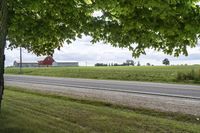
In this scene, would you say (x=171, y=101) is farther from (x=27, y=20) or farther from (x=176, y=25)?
(x=176, y=25)

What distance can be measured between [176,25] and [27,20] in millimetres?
5084

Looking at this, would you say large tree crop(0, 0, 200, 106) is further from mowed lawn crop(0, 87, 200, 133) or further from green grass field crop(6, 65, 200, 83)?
green grass field crop(6, 65, 200, 83)

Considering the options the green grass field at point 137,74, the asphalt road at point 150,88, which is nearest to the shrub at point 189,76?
the green grass field at point 137,74

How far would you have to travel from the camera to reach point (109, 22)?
38.9 feet

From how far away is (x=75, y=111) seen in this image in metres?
15.6

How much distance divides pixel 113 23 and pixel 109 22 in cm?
11

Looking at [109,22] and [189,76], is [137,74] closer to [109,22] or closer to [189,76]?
[189,76]

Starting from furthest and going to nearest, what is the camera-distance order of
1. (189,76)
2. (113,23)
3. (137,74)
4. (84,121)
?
(137,74)
(189,76)
(84,121)
(113,23)

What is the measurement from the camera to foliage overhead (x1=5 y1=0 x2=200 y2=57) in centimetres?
883

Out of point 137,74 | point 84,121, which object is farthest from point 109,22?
point 137,74

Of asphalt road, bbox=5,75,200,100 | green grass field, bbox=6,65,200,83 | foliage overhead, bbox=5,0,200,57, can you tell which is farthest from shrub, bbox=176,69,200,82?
foliage overhead, bbox=5,0,200,57

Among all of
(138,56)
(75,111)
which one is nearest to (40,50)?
(75,111)

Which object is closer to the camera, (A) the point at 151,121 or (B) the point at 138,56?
(B) the point at 138,56

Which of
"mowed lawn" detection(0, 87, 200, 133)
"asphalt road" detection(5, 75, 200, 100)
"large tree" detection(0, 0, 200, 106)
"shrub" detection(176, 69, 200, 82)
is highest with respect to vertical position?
"large tree" detection(0, 0, 200, 106)
